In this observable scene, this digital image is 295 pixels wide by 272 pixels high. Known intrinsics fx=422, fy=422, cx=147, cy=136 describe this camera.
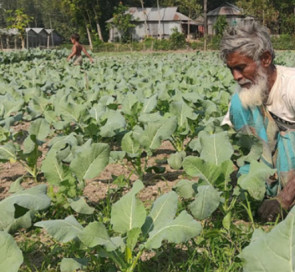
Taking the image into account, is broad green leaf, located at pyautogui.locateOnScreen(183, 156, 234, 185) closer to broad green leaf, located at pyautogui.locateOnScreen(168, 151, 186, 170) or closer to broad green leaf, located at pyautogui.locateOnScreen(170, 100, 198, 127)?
broad green leaf, located at pyautogui.locateOnScreen(168, 151, 186, 170)

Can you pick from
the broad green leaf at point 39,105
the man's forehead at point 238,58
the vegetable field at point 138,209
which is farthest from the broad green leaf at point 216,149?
the broad green leaf at point 39,105

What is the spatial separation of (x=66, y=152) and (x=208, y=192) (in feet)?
4.59

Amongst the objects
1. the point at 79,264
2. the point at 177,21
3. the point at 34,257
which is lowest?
the point at 34,257

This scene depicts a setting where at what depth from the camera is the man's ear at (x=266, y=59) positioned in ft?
8.44

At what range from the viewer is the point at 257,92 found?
2.66 m

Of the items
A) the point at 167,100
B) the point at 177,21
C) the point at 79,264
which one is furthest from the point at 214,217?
the point at 177,21

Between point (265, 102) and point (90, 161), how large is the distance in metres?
1.21

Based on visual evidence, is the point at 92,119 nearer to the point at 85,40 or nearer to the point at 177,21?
the point at 177,21

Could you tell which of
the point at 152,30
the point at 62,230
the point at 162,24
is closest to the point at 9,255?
the point at 62,230

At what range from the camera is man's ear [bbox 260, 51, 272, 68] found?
257 cm

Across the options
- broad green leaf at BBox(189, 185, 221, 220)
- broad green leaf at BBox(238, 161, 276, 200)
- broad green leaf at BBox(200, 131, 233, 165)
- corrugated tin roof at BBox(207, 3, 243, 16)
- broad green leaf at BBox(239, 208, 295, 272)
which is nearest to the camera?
broad green leaf at BBox(239, 208, 295, 272)

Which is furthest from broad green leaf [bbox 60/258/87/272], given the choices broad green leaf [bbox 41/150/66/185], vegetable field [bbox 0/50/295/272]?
broad green leaf [bbox 41/150/66/185]

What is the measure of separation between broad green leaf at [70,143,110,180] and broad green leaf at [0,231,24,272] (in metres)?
1.05

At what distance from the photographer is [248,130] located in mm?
2875
